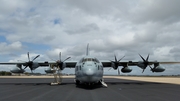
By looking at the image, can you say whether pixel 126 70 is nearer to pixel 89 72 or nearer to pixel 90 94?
pixel 89 72

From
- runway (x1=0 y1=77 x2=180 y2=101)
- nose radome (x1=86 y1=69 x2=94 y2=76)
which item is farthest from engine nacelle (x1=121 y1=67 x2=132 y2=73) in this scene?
nose radome (x1=86 y1=69 x2=94 y2=76)

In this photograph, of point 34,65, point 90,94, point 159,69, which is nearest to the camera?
point 90,94

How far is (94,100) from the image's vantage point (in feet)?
36.5

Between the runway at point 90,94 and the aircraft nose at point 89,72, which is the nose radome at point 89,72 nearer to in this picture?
the aircraft nose at point 89,72

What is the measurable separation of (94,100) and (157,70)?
22342 millimetres

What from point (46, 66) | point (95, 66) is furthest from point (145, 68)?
point (46, 66)

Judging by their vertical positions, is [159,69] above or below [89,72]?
below

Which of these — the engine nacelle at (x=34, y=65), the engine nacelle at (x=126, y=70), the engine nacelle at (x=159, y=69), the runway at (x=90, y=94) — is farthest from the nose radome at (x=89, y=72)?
the engine nacelle at (x=159, y=69)

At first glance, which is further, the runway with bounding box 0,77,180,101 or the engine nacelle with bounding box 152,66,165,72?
the engine nacelle with bounding box 152,66,165,72

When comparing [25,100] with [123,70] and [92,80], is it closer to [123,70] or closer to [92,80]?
[92,80]

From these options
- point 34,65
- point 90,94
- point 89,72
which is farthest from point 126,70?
point 90,94

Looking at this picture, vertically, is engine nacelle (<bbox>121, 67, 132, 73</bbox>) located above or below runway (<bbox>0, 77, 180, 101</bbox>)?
above

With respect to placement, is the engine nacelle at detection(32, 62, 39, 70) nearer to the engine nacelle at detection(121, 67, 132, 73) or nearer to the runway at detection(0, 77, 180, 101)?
the runway at detection(0, 77, 180, 101)

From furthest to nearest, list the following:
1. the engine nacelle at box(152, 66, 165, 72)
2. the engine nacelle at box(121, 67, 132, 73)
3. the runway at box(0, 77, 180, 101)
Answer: the engine nacelle at box(121, 67, 132, 73) → the engine nacelle at box(152, 66, 165, 72) → the runway at box(0, 77, 180, 101)
